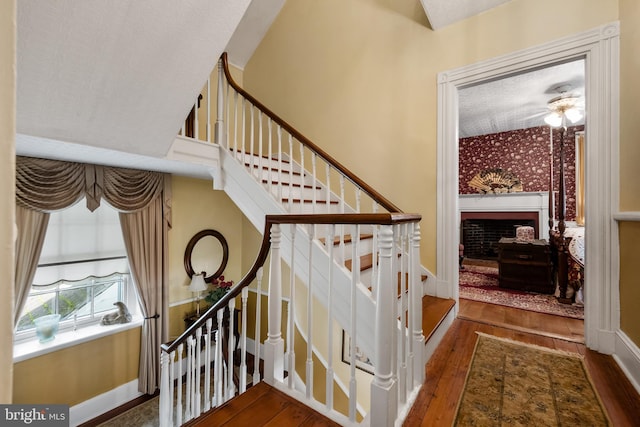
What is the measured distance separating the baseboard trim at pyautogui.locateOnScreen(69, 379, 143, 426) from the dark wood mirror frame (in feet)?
4.62

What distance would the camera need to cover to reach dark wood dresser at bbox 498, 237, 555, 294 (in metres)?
3.04

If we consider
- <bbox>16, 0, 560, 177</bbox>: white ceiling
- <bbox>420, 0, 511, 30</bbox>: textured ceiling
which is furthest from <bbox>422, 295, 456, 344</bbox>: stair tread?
<bbox>420, 0, 511, 30</bbox>: textured ceiling

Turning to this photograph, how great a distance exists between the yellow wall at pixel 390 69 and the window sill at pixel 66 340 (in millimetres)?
3250

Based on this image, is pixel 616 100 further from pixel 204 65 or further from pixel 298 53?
pixel 298 53

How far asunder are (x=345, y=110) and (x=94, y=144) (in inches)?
93.5

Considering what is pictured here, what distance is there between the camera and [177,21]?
1.54m

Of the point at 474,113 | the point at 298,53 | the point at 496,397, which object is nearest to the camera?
the point at 496,397

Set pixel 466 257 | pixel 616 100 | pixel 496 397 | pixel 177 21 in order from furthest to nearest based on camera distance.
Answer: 1. pixel 466 257
2. pixel 616 100
3. pixel 177 21
4. pixel 496 397

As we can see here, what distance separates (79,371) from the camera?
2.88 m

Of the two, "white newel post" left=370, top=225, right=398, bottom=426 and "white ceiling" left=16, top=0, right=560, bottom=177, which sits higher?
"white ceiling" left=16, top=0, right=560, bottom=177

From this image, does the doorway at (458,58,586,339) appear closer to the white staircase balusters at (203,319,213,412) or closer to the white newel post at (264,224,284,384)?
the white newel post at (264,224,284,384)

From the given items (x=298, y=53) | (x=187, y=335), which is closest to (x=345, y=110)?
(x=298, y=53)

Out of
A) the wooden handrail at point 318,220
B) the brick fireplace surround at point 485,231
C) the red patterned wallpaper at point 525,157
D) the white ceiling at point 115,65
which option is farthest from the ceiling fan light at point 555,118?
the wooden handrail at point 318,220

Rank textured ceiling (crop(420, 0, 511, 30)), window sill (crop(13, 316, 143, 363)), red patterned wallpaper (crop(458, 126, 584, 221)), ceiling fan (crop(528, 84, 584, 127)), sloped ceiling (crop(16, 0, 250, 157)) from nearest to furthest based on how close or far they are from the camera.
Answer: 1. sloped ceiling (crop(16, 0, 250, 157))
2. textured ceiling (crop(420, 0, 511, 30))
3. window sill (crop(13, 316, 143, 363))
4. ceiling fan (crop(528, 84, 584, 127))
5. red patterned wallpaper (crop(458, 126, 584, 221))
